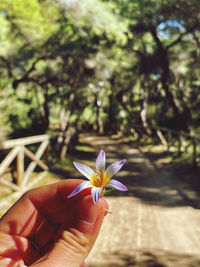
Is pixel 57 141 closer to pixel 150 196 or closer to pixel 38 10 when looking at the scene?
pixel 38 10

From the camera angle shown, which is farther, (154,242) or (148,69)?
(148,69)

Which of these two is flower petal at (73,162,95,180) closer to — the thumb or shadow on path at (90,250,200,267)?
the thumb

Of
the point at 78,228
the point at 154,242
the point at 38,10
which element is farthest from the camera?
the point at 38,10

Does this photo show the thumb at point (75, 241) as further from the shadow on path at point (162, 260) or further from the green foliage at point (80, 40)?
the green foliage at point (80, 40)

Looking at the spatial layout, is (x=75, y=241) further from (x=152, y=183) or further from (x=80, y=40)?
(x=80, y=40)

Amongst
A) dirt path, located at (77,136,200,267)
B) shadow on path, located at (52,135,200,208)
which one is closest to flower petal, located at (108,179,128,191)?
dirt path, located at (77,136,200,267)

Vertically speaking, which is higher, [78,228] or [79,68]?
[79,68]

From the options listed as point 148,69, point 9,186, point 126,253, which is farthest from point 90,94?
point 126,253

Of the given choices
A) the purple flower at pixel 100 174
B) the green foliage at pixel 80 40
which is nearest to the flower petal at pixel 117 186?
the purple flower at pixel 100 174
